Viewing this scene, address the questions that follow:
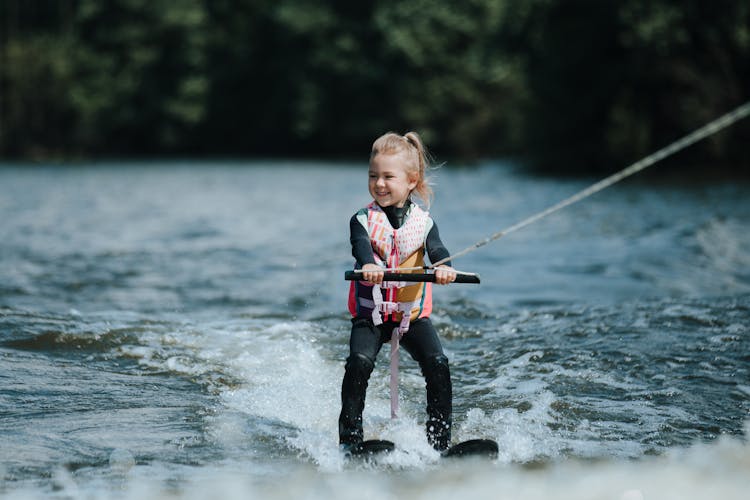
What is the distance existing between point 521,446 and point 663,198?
55.3 ft

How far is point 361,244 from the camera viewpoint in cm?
499

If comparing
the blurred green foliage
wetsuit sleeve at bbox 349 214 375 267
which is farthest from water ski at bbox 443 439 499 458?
the blurred green foliage

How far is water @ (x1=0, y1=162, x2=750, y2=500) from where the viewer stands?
4359 mm

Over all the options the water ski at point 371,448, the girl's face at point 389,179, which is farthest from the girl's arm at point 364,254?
the water ski at point 371,448

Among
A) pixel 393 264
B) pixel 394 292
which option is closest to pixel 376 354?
pixel 394 292

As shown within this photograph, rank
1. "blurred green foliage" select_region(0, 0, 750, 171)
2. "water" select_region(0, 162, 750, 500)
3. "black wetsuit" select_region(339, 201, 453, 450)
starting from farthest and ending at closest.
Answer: "blurred green foliage" select_region(0, 0, 750, 171) < "black wetsuit" select_region(339, 201, 453, 450) < "water" select_region(0, 162, 750, 500)

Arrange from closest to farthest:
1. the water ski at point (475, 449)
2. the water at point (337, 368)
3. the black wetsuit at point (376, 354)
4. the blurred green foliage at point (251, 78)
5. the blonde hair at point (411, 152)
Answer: the water at point (337, 368), the water ski at point (475, 449), the black wetsuit at point (376, 354), the blonde hair at point (411, 152), the blurred green foliage at point (251, 78)

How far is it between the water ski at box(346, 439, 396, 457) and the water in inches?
2.2

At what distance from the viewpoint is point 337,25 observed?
5769 cm

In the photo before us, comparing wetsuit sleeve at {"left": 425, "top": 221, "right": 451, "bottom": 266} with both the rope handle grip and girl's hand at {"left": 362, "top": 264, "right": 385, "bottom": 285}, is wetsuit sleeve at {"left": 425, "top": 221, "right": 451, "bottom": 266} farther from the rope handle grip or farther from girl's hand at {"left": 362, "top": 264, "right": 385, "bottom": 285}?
girl's hand at {"left": 362, "top": 264, "right": 385, "bottom": 285}

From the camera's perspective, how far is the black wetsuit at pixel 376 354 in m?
4.87

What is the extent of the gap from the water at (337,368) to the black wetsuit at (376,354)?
6.2 inches

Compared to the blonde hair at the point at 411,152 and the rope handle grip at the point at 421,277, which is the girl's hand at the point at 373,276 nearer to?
the rope handle grip at the point at 421,277

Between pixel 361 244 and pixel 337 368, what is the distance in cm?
226
